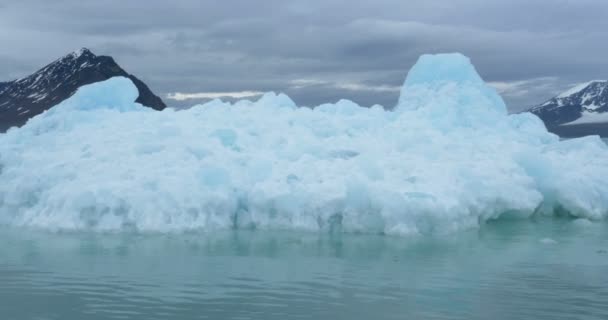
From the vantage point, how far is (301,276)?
474 inches

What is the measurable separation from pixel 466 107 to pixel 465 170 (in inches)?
221

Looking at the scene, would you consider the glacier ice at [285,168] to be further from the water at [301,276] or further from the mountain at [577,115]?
the mountain at [577,115]

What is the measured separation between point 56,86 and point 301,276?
59.9 meters

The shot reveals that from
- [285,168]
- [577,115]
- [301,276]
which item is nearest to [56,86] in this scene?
[285,168]

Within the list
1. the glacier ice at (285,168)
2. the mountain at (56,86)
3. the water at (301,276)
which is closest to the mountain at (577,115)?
the mountain at (56,86)

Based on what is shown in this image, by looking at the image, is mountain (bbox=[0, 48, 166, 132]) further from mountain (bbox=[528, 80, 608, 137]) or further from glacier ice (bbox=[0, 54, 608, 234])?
mountain (bbox=[528, 80, 608, 137])

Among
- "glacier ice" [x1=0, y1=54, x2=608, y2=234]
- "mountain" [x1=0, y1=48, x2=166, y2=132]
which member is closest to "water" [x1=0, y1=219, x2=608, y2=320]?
"glacier ice" [x1=0, y1=54, x2=608, y2=234]

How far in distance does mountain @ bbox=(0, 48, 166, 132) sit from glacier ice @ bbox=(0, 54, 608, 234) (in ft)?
137

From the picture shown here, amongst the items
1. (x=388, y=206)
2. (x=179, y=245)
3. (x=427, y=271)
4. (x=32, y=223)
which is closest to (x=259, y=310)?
(x=427, y=271)

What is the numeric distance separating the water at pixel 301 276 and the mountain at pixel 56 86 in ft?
159

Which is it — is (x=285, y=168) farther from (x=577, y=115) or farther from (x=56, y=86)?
(x=577, y=115)

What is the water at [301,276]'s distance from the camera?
973cm

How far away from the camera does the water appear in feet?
31.9

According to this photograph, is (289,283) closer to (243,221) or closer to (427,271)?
(427,271)
